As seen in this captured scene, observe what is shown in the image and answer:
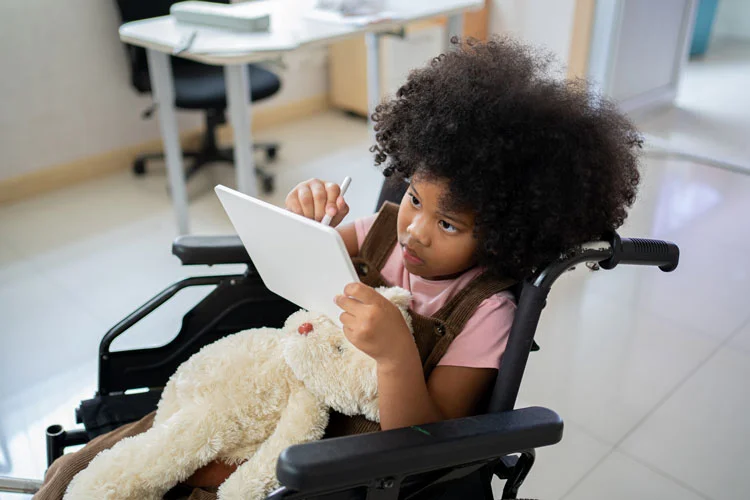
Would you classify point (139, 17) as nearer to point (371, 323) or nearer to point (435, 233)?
point (435, 233)

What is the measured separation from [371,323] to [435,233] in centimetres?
19

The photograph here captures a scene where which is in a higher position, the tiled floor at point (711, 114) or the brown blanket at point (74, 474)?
the brown blanket at point (74, 474)

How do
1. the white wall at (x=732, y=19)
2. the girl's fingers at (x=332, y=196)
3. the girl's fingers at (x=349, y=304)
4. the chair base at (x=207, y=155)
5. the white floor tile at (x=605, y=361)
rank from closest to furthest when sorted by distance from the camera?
the girl's fingers at (x=349, y=304), the girl's fingers at (x=332, y=196), the white floor tile at (x=605, y=361), the chair base at (x=207, y=155), the white wall at (x=732, y=19)

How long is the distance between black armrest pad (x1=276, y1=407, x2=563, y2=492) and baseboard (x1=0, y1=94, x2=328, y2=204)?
2.63 meters

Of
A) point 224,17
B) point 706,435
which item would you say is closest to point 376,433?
point 706,435

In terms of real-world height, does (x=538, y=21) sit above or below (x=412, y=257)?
below

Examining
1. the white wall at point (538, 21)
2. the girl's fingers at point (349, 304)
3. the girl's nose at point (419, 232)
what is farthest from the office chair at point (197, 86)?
the girl's fingers at point (349, 304)

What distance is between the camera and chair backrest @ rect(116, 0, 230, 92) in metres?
2.87

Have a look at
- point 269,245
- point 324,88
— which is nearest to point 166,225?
point 324,88

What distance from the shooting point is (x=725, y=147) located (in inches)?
134

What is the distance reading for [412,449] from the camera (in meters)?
0.80

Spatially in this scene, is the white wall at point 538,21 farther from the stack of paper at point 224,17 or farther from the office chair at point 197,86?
the stack of paper at point 224,17

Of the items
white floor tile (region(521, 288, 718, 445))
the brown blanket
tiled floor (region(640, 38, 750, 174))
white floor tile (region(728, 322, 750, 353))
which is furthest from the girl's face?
tiled floor (region(640, 38, 750, 174))

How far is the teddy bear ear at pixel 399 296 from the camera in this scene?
102 centimetres
